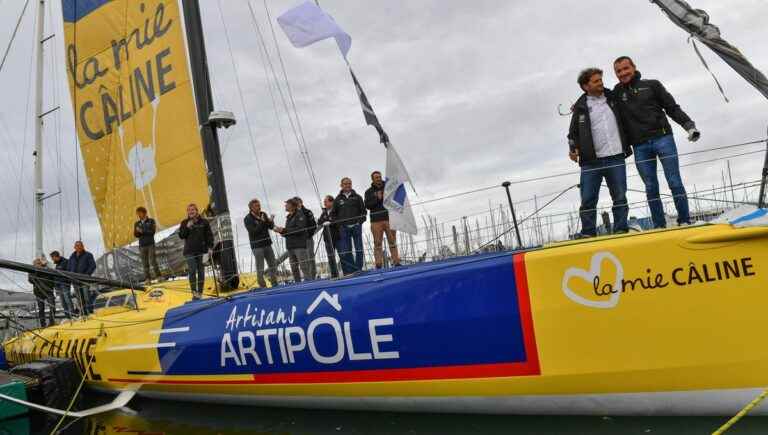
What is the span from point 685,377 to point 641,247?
27.1 inches

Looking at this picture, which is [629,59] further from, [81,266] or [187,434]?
[81,266]

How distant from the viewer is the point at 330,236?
Result: 456cm

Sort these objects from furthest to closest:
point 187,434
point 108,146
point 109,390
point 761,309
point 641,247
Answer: point 108,146 < point 109,390 < point 187,434 < point 641,247 < point 761,309

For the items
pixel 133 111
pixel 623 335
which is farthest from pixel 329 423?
pixel 133 111

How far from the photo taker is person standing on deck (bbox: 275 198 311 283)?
567 cm

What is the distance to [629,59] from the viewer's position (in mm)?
3818

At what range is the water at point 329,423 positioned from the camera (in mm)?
2898

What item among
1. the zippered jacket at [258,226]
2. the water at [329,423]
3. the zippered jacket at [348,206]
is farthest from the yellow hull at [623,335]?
the zippered jacket at [258,226]

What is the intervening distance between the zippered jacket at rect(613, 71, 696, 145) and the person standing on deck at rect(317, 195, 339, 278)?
2342 millimetres

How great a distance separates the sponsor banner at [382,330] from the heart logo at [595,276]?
0.25 metres

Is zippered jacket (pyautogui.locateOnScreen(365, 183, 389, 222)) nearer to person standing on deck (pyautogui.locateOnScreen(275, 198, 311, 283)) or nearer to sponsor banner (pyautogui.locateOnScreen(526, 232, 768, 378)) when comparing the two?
person standing on deck (pyautogui.locateOnScreen(275, 198, 311, 283))

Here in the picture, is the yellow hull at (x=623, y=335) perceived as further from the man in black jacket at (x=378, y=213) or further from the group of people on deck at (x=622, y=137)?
the man in black jacket at (x=378, y=213)

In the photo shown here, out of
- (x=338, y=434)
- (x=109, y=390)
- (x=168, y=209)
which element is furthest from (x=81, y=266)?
(x=338, y=434)

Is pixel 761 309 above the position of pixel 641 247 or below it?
below
